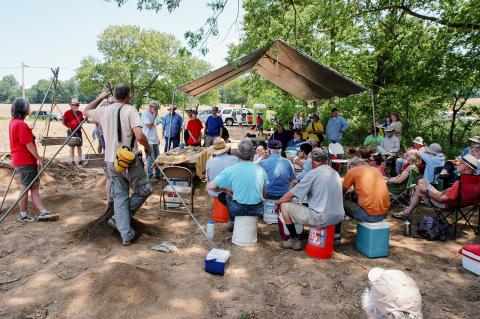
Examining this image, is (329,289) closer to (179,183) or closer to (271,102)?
(179,183)

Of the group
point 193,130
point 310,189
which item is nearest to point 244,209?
point 310,189

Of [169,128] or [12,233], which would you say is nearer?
[12,233]

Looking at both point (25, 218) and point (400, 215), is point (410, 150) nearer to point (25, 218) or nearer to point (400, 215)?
point (400, 215)

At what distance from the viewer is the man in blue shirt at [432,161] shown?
567cm

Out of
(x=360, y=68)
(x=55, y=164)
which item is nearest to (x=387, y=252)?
(x=55, y=164)

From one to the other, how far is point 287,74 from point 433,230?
23.7ft

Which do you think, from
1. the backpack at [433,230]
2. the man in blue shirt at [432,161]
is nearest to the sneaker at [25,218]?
the backpack at [433,230]

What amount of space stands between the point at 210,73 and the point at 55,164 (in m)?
4.75

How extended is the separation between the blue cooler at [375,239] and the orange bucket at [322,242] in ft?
1.47

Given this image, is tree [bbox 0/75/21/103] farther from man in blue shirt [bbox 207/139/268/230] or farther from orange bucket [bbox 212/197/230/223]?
man in blue shirt [bbox 207/139/268/230]

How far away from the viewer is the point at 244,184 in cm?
433

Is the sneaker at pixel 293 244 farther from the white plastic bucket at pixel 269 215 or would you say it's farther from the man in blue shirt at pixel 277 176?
the white plastic bucket at pixel 269 215

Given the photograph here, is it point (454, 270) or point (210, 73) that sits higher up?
point (210, 73)

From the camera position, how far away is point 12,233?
4789 millimetres
